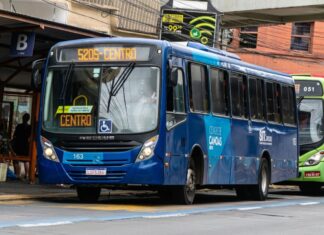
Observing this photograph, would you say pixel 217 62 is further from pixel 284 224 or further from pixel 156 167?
pixel 284 224

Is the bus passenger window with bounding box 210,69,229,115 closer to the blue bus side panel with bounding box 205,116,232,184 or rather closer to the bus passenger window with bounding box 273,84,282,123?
the blue bus side panel with bounding box 205,116,232,184

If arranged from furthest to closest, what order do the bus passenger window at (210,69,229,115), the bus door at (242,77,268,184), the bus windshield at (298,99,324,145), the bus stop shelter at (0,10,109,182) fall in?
→ the bus windshield at (298,99,324,145) → the bus door at (242,77,268,184) → the bus stop shelter at (0,10,109,182) → the bus passenger window at (210,69,229,115)

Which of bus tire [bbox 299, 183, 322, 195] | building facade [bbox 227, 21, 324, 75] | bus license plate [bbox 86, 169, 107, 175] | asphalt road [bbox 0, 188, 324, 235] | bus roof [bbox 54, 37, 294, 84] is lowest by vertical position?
asphalt road [bbox 0, 188, 324, 235]

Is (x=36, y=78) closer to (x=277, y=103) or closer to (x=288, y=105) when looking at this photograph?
(x=277, y=103)

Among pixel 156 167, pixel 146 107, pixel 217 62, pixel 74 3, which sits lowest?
pixel 156 167

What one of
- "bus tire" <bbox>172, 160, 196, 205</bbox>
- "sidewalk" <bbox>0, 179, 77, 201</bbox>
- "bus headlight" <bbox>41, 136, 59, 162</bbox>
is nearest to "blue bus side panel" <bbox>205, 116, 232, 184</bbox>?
"bus tire" <bbox>172, 160, 196, 205</bbox>

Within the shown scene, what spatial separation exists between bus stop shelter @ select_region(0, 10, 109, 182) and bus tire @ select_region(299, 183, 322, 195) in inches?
329

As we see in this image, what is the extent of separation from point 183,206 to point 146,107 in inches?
89.5

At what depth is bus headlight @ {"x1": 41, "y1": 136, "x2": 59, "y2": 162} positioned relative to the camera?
14242mm

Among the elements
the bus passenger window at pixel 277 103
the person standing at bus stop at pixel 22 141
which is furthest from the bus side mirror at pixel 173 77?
the person standing at bus stop at pixel 22 141

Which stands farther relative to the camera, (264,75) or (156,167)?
(264,75)

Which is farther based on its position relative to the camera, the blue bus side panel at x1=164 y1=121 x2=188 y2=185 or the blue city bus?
the blue bus side panel at x1=164 y1=121 x2=188 y2=185

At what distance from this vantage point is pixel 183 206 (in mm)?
14797

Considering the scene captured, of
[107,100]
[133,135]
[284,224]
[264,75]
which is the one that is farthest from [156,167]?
[264,75]
